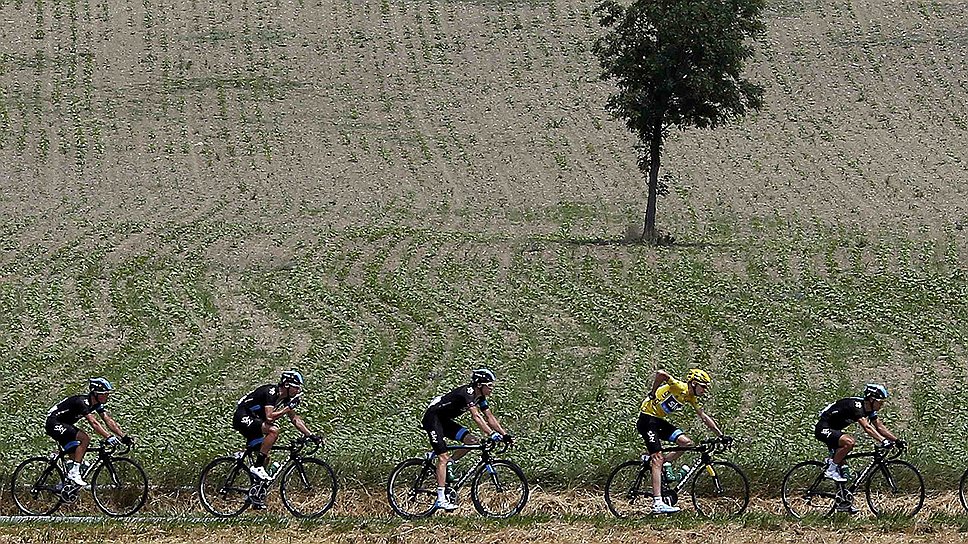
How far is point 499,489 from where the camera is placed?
18250 mm

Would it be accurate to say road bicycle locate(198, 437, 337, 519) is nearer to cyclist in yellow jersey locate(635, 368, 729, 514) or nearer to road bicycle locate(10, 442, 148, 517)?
road bicycle locate(10, 442, 148, 517)

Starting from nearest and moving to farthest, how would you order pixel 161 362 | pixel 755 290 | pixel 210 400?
pixel 210 400 → pixel 161 362 → pixel 755 290

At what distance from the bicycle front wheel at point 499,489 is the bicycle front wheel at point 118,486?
4.75 metres

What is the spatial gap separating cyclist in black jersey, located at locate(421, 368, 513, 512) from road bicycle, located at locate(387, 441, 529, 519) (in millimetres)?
161

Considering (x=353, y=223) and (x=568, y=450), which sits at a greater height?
(x=353, y=223)

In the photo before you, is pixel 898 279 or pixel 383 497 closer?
pixel 383 497

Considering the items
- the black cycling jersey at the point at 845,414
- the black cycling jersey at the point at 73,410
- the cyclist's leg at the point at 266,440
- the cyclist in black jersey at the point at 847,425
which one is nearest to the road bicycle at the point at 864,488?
the cyclist in black jersey at the point at 847,425

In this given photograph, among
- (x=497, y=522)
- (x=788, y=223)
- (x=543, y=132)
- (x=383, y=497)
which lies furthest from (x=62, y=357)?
(x=543, y=132)

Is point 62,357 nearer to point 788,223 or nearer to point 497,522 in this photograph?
point 497,522

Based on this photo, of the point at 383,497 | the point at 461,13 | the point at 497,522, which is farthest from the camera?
the point at 461,13

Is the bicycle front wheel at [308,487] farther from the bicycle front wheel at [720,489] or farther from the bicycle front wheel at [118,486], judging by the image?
the bicycle front wheel at [720,489]

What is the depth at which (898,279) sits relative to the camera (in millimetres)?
36375

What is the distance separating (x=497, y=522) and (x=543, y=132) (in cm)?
4669

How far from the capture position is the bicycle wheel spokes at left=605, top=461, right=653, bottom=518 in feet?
59.6
